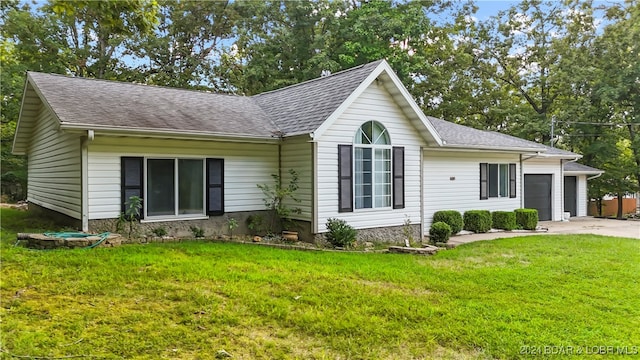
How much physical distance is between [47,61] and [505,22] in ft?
86.7

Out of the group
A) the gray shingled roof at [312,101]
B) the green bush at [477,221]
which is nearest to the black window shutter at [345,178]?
the gray shingled roof at [312,101]

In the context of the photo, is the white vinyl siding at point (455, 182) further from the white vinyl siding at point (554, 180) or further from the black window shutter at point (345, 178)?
the black window shutter at point (345, 178)

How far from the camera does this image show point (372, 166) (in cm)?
1061

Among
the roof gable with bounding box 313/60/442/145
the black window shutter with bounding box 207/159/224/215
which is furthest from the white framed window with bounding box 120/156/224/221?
the roof gable with bounding box 313/60/442/145

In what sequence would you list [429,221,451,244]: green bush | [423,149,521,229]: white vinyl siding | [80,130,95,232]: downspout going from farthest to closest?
[423,149,521,229]: white vinyl siding < [429,221,451,244]: green bush < [80,130,95,232]: downspout

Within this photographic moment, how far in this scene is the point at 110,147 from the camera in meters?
8.75

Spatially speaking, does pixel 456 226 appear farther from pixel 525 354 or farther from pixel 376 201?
pixel 525 354

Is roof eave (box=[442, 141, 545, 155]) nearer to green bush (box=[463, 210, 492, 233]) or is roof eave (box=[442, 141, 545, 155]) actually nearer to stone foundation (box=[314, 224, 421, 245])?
green bush (box=[463, 210, 492, 233])

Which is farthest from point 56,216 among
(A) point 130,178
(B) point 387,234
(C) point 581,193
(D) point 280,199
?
(C) point 581,193

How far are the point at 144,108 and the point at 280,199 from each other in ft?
13.2

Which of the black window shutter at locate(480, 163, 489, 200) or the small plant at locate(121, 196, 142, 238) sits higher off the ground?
the black window shutter at locate(480, 163, 489, 200)

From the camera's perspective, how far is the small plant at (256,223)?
10.4m

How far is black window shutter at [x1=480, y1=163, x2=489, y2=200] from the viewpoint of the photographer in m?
14.2

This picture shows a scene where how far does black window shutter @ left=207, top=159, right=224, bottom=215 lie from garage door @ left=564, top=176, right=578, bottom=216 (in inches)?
662
